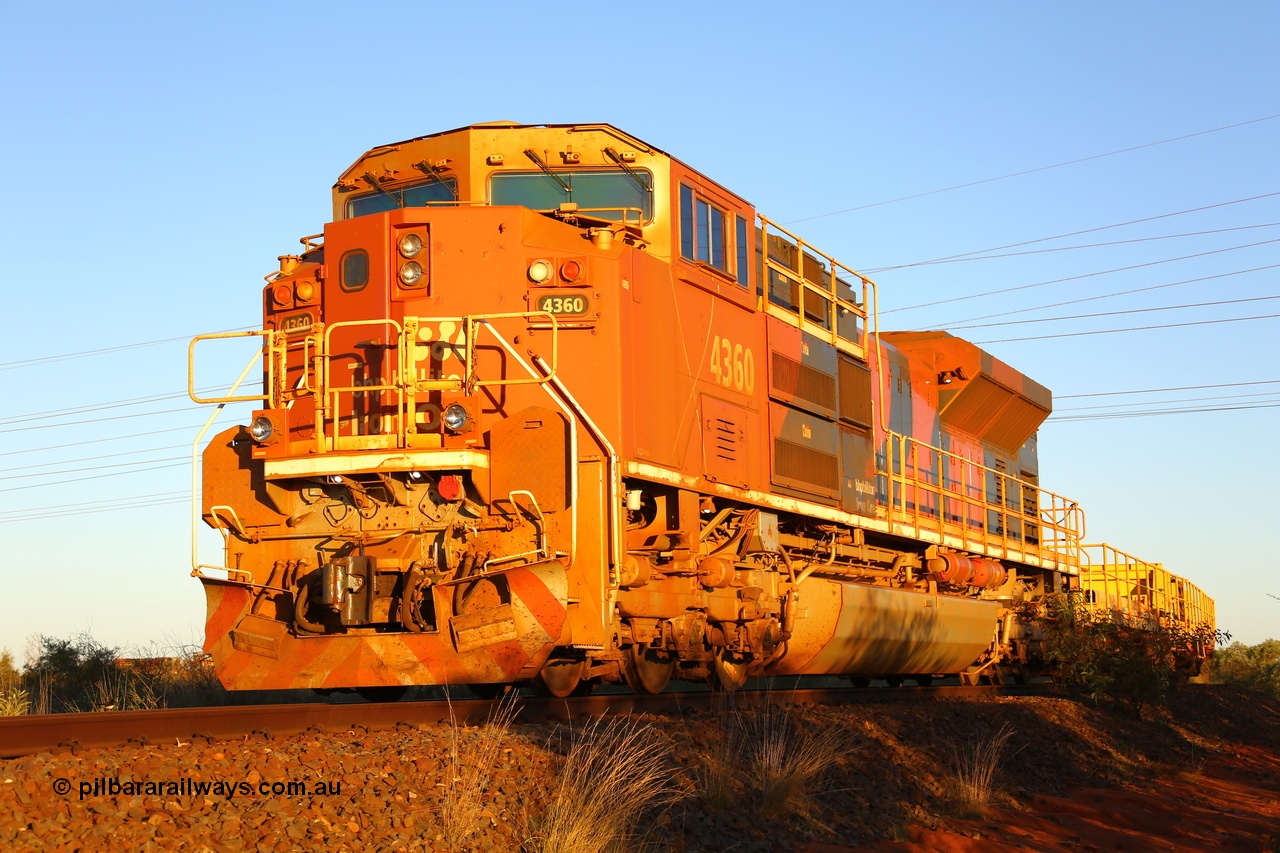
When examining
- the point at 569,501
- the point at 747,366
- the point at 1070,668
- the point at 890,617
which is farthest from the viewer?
the point at 1070,668

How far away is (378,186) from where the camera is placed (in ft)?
36.8

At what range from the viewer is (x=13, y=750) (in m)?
6.18

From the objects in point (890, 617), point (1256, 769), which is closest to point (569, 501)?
point (890, 617)

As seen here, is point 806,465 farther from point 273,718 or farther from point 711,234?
point 273,718

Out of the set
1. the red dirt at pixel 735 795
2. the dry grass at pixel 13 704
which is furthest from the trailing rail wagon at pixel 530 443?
the dry grass at pixel 13 704

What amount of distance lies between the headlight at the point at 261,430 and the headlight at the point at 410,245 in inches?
66.5

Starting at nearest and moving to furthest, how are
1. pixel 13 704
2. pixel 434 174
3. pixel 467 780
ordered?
pixel 467 780 → pixel 434 174 → pixel 13 704

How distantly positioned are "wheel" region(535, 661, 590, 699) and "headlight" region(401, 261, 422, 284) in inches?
124

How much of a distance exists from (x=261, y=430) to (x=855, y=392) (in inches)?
288

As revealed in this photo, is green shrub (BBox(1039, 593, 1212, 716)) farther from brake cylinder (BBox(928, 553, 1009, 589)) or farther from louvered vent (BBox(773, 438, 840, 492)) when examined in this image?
louvered vent (BBox(773, 438, 840, 492))

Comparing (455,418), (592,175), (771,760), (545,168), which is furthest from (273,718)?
(592,175)

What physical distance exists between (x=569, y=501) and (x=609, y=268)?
192cm

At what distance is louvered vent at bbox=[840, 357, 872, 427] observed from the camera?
1438 centimetres

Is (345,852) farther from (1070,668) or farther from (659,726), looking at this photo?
(1070,668)
